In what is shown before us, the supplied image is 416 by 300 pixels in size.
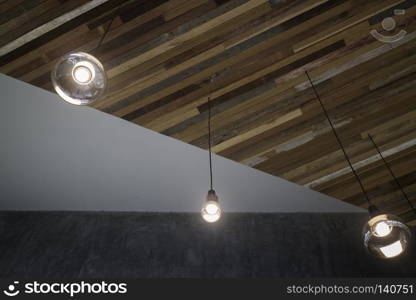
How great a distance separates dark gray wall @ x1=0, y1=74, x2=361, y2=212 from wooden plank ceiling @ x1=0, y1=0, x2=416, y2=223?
17 cm

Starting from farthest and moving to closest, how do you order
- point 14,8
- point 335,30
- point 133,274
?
point 133,274, point 335,30, point 14,8

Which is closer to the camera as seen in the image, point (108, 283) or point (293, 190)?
point (108, 283)

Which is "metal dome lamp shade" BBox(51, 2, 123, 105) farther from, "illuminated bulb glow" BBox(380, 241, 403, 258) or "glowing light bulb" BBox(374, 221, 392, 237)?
"illuminated bulb glow" BBox(380, 241, 403, 258)

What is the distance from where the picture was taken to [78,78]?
2.09m

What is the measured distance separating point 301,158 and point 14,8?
9.16 ft

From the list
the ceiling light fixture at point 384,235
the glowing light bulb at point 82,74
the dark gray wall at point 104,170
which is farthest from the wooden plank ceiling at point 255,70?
the ceiling light fixture at point 384,235

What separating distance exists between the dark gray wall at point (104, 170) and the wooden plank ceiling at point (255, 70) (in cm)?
17

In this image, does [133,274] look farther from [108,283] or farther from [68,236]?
[68,236]

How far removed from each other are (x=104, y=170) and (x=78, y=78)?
1.94m

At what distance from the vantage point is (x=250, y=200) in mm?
4094

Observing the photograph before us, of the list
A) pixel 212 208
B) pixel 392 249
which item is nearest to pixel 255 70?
pixel 212 208

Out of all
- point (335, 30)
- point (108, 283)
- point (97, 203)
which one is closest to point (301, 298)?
point (108, 283)

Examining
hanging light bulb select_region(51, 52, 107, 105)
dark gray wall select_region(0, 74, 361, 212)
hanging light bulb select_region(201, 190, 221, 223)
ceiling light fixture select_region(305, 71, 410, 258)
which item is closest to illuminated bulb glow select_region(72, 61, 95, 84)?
hanging light bulb select_region(51, 52, 107, 105)

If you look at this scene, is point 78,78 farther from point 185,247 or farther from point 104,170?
point 185,247
